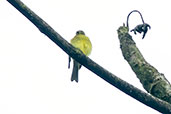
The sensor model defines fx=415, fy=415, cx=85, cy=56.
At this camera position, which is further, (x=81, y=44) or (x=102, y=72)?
(x=81, y=44)

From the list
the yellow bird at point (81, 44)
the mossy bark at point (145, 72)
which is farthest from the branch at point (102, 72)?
the yellow bird at point (81, 44)

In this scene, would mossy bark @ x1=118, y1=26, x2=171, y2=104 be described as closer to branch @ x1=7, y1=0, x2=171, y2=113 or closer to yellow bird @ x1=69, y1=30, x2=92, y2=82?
branch @ x1=7, y1=0, x2=171, y2=113

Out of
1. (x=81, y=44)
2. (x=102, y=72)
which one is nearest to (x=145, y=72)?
(x=102, y=72)

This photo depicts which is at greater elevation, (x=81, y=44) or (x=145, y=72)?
(x=81, y=44)

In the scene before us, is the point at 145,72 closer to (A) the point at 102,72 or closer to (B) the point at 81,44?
(A) the point at 102,72

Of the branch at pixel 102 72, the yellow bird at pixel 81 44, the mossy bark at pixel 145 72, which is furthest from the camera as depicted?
the yellow bird at pixel 81 44

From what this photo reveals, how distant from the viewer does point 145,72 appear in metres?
3.50

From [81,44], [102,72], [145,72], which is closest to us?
[102,72]

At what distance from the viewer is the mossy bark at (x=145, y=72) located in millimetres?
3266

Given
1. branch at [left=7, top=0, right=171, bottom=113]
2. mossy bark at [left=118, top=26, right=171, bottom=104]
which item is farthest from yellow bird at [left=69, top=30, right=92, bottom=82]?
branch at [left=7, top=0, right=171, bottom=113]

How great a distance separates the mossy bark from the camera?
10.7ft

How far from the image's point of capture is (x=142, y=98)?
2.69 metres

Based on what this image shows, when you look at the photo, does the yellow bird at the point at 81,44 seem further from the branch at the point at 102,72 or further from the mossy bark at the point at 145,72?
the branch at the point at 102,72

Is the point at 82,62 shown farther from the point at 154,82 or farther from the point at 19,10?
the point at 154,82
